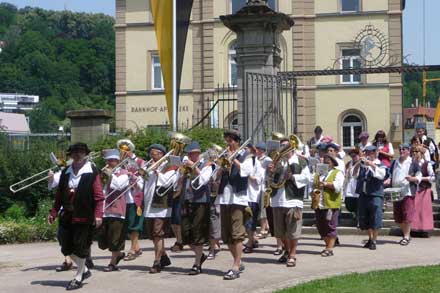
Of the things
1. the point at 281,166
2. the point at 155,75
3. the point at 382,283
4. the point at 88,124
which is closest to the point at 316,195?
the point at 281,166

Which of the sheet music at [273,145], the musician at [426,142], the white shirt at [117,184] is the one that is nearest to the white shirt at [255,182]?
the sheet music at [273,145]

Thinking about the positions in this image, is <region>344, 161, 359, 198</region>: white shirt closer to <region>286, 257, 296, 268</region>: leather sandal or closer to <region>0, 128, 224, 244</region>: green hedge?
<region>286, 257, 296, 268</region>: leather sandal

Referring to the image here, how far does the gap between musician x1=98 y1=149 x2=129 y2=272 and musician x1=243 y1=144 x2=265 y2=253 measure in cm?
186

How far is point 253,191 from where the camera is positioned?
11219 millimetres

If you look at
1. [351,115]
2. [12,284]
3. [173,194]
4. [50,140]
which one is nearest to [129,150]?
[173,194]

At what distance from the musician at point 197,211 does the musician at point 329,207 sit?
221 centimetres

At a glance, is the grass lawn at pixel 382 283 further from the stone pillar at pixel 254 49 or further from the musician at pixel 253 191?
the stone pillar at pixel 254 49

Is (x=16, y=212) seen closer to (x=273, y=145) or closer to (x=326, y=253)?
(x=273, y=145)

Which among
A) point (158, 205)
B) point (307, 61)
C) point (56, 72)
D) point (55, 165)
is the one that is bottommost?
point (158, 205)

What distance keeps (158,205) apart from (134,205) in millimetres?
1056

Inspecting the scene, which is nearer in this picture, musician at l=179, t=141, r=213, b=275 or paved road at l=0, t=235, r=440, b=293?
paved road at l=0, t=235, r=440, b=293

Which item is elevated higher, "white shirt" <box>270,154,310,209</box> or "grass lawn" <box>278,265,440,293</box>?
"white shirt" <box>270,154,310,209</box>

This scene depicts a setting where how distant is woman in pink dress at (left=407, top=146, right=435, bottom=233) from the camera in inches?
534

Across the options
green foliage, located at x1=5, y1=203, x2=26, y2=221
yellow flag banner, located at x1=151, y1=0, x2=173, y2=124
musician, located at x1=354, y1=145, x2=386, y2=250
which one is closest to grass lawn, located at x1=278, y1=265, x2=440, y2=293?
musician, located at x1=354, y1=145, x2=386, y2=250
